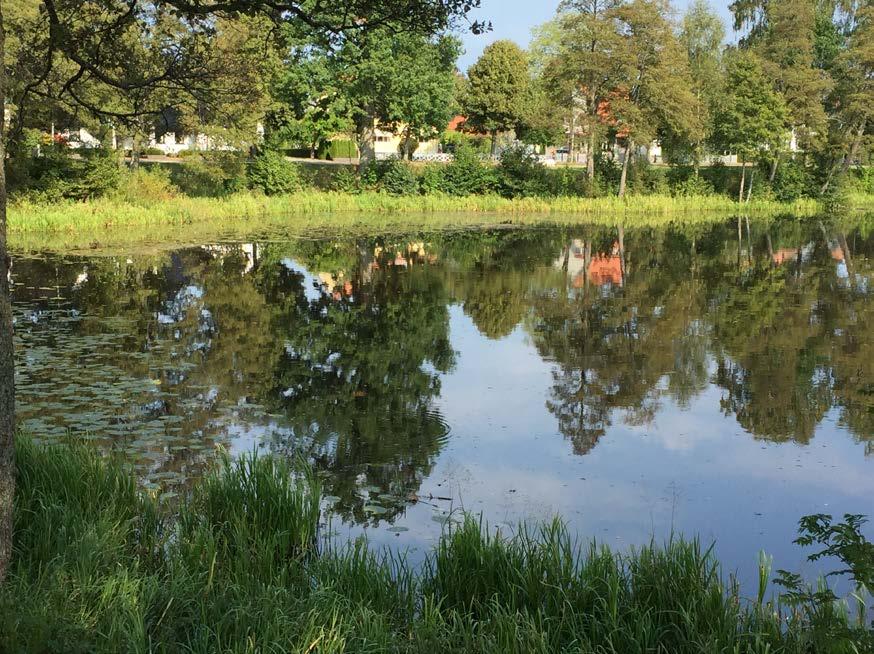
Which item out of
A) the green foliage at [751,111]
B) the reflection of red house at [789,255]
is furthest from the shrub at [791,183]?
the reflection of red house at [789,255]

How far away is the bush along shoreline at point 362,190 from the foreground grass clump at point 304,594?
75.3ft

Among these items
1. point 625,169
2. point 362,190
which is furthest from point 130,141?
point 625,169

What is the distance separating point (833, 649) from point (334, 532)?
371 centimetres

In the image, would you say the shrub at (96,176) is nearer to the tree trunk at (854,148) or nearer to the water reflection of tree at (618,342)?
the water reflection of tree at (618,342)

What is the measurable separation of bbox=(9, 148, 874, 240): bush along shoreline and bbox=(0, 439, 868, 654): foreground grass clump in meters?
23.0

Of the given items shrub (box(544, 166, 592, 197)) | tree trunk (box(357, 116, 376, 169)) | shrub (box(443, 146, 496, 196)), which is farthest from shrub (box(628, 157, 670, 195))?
tree trunk (box(357, 116, 376, 169))

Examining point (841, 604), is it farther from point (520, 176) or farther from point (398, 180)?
point (520, 176)

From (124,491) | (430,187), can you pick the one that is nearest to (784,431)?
(124,491)

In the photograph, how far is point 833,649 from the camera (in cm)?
413

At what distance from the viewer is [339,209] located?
124ft

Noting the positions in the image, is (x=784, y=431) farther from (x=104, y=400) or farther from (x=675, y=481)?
(x=104, y=400)

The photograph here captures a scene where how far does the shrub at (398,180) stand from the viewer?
40.9m

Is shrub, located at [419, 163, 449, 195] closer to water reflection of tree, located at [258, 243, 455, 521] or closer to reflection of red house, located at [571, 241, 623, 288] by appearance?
reflection of red house, located at [571, 241, 623, 288]

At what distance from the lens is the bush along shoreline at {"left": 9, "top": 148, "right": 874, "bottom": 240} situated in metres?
28.2
